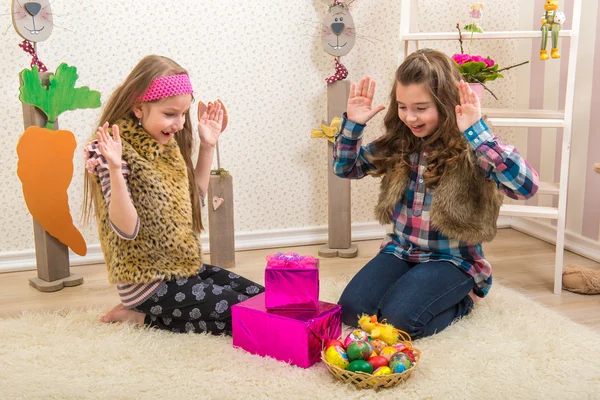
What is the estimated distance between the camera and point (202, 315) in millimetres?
1910

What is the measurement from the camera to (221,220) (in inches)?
104

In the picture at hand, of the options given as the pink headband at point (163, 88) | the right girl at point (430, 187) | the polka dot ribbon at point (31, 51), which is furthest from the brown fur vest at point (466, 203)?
the polka dot ribbon at point (31, 51)

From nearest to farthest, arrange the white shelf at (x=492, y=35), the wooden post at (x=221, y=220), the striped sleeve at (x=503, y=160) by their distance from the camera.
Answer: the striped sleeve at (x=503, y=160) < the white shelf at (x=492, y=35) < the wooden post at (x=221, y=220)

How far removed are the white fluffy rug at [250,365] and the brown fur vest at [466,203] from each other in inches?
11.0

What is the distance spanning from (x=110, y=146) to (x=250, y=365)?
0.66m

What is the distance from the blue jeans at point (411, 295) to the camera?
1870 millimetres

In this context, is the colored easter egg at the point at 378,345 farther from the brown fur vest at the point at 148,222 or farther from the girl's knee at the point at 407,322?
the brown fur vest at the point at 148,222

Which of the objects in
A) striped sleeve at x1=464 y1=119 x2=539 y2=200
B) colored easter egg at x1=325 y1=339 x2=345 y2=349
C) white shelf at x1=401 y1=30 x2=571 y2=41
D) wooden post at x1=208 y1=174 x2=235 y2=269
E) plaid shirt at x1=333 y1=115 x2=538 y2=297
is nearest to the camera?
colored easter egg at x1=325 y1=339 x2=345 y2=349

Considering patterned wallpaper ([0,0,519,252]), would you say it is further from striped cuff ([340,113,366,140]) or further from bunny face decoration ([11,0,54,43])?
striped cuff ([340,113,366,140])

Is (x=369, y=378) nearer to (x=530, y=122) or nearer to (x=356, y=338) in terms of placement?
(x=356, y=338)

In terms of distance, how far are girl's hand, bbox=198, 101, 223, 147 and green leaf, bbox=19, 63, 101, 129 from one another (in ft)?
1.72

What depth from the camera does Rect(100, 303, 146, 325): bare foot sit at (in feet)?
6.45

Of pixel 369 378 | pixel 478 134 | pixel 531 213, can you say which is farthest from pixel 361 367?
pixel 531 213

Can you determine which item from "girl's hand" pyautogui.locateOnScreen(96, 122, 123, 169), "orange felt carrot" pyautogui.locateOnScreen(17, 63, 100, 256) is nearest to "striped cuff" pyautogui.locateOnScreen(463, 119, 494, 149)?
"girl's hand" pyautogui.locateOnScreen(96, 122, 123, 169)
